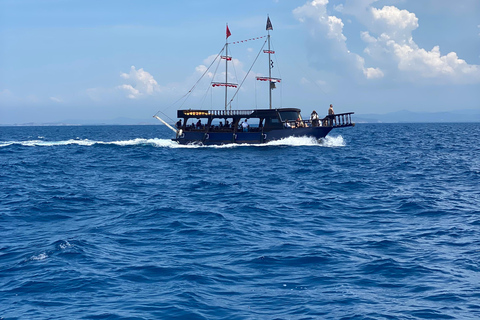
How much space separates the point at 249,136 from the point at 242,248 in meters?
33.3

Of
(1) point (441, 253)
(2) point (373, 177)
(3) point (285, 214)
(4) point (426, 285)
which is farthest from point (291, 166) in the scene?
(4) point (426, 285)

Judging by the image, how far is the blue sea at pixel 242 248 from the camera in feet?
27.8

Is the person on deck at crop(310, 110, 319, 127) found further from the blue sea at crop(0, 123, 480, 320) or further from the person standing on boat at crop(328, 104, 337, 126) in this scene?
the blue sea at crop(0, 123, 480, 320)

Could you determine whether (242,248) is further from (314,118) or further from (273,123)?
(314,118)

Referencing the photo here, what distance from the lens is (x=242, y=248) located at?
39.2 feet

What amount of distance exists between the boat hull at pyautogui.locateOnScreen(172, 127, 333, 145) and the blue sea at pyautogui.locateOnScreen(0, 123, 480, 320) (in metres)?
19.1

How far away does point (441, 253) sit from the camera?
1121 cm

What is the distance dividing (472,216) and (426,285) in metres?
6.90

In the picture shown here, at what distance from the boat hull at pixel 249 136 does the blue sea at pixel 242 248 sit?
62.7 feet

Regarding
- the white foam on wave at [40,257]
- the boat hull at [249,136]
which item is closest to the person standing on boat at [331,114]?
the boat hull at [249,136]

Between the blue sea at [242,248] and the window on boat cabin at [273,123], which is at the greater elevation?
the window on boat cabin at [273,123]

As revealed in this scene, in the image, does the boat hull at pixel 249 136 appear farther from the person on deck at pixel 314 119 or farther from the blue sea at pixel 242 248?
the blue sea at pixel 242 248

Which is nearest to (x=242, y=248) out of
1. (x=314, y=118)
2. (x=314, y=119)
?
(x=314, y=119)

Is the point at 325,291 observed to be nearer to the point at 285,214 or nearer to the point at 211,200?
the point at 285,214
